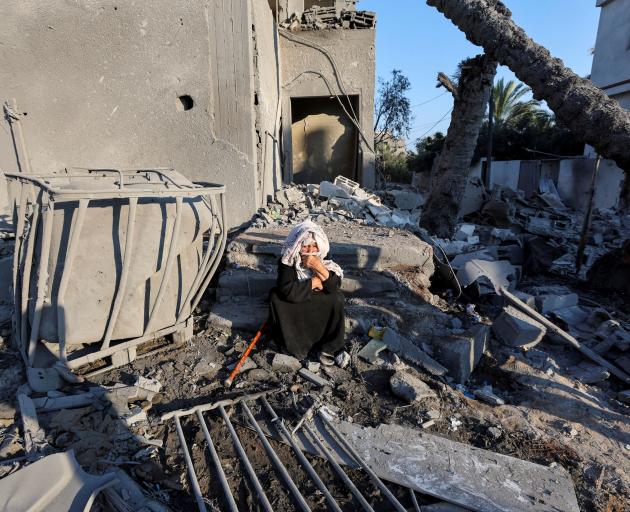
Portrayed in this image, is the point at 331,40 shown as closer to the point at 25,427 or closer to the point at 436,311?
the point at 436,311

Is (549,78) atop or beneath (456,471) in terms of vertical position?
atop

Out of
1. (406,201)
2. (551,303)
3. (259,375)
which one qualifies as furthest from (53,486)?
(406,201)

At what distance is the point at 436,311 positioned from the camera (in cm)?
382

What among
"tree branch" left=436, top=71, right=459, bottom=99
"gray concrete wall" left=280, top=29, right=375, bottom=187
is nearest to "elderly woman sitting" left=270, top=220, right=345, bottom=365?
"tree branch" left=436, top=71, right=459, bottom=99

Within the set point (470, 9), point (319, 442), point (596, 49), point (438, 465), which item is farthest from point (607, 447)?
point (596, 49)

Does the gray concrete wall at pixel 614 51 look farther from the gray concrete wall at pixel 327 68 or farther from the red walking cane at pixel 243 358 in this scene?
the red walking cane at pixel 243 358

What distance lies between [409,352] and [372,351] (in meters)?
0.31

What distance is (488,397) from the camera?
2996mm

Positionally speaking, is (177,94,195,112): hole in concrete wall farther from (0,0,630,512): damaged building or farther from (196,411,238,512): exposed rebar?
(196,411,238,512): exposed rebar

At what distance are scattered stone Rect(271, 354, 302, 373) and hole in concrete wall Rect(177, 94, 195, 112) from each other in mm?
3635

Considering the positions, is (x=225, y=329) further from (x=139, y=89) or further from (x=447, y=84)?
(x=447, y=84)

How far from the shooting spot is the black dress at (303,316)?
10.3ft

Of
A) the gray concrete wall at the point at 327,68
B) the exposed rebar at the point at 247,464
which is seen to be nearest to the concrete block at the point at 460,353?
the exposed rebar at the point at 247,464

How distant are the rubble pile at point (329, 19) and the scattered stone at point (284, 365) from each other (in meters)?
7.36
